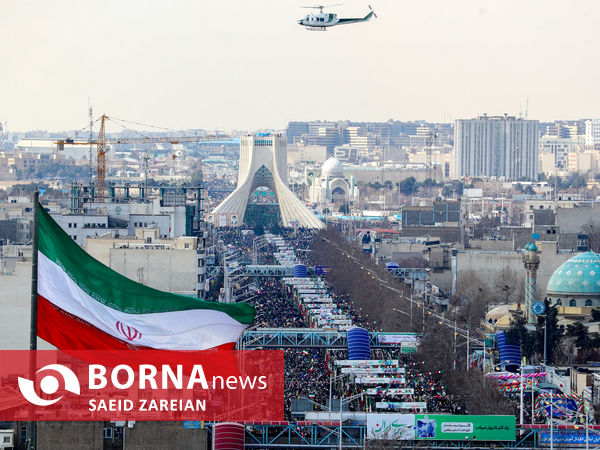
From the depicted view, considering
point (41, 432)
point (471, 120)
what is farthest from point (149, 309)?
point (471, 120)

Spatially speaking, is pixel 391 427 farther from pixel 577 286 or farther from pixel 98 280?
pixel 577 286

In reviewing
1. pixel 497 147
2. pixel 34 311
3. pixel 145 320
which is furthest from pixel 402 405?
pixel 497 147

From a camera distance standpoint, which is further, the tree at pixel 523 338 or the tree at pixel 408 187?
the tree at pixel 408 187

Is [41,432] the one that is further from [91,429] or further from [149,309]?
[149,309]

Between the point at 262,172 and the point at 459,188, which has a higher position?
the point at 262,172

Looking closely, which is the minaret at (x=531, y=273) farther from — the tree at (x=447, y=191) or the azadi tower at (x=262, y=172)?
the tree at (x=447, y=191)

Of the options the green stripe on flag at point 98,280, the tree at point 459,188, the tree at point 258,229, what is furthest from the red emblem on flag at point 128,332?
the tree at point 459,188
